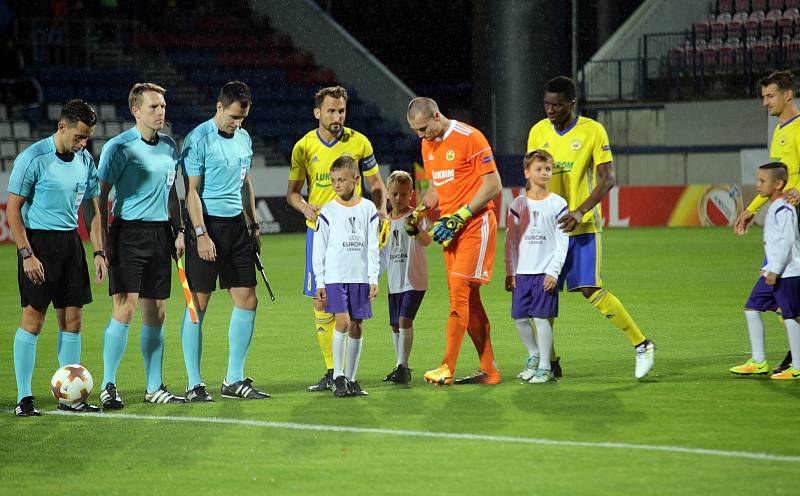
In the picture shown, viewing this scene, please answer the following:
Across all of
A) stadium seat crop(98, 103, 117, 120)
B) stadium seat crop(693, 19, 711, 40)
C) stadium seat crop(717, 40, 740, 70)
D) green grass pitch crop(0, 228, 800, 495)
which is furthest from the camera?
stadium seat crop(693, 19, 711, 40)

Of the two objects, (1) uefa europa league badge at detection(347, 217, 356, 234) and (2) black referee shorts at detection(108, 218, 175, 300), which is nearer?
(2) black referee shorts at detection(108, 218, 175, 300)

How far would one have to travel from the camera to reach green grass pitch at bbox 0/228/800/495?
5.63 meters

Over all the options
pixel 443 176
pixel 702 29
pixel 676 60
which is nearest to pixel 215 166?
pixel 443 176

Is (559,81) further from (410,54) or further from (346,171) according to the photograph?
(410,54)

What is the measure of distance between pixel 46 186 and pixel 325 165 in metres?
2.06

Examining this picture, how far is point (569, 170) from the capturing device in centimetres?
865

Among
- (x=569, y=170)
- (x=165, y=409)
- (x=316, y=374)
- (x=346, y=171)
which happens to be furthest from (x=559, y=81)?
(x=165, y=409)

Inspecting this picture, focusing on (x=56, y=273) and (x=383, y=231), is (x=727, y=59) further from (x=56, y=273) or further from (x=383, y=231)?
(x=56, y=273)

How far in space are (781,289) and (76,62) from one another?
89.8ft

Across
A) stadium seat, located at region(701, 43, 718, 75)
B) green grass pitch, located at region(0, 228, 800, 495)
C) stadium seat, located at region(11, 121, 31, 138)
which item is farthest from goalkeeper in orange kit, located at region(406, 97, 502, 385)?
stadium seat, located at region(701, 43, 718, 75)

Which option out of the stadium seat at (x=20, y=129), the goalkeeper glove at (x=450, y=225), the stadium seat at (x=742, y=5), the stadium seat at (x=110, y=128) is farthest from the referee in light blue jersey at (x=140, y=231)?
the stadium seat at (x=742, y=5)

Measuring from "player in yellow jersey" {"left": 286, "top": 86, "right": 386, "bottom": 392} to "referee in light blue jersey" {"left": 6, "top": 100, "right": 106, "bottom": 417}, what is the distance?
1.56 meters

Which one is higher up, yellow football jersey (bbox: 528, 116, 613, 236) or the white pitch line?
yellow football jersey (bbox: 528, 116, 613, 236)

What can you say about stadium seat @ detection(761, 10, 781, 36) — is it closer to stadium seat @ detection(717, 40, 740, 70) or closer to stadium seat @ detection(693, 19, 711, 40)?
stadium seat @ detection(717, 40, 740, 70)
